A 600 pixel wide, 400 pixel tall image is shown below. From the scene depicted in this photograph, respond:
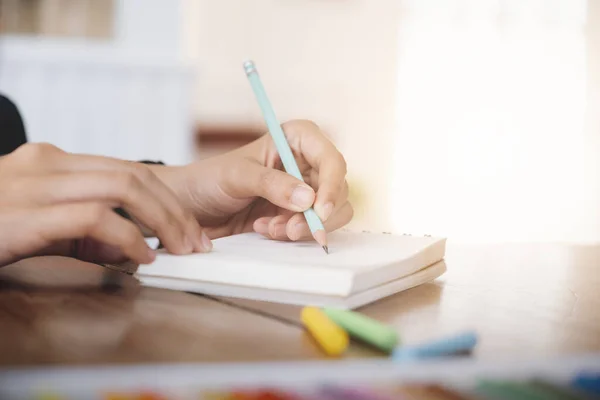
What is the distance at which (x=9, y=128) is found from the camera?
110 centimetres

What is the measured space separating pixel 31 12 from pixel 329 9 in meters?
1.31

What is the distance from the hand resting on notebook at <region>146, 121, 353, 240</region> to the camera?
2.21 feet

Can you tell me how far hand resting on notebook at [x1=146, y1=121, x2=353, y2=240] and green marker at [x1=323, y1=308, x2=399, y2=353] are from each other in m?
0.24

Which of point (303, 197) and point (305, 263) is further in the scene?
point (303, 197)

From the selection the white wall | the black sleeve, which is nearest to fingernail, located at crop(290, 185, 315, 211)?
the black sleeve

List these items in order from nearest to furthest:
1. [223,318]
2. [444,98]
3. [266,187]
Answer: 1. [223,318]
2. [266,187]
3. [444,98]

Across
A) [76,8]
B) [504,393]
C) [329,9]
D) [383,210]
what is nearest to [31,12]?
[76,8]

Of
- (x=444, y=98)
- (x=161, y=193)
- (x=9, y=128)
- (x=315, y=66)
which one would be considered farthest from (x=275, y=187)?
(x=444, y=98)

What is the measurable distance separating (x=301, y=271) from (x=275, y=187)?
19 cm

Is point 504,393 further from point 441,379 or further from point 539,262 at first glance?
point 539,262

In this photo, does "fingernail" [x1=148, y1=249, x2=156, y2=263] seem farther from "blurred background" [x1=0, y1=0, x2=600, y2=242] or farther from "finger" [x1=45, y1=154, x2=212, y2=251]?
"blurred background" [x1=0, y1=0, x2=600, y2=242]

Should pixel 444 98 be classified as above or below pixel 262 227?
above

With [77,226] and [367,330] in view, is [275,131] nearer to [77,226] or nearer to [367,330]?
[77,226]

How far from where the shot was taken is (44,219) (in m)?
0.52
